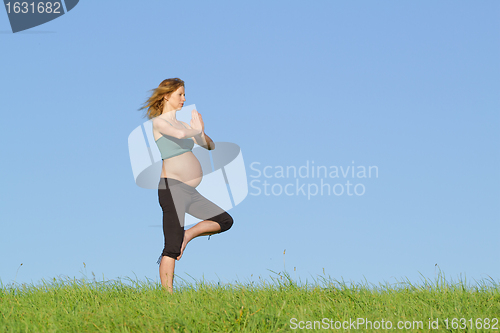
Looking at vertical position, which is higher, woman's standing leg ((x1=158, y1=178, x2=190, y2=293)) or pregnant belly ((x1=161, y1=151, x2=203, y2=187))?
pregnant belly ((x1=161, y1=151, x2=203, y2=187))

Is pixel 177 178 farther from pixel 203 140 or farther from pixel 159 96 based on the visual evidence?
pixel 159 96

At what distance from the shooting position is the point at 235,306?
4.49 metres

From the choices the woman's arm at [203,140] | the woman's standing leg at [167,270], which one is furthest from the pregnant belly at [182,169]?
the woman's standing leg at [167,270]

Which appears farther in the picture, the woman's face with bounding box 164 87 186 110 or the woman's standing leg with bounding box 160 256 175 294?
the woman's face with bounding box 164 87 186 110

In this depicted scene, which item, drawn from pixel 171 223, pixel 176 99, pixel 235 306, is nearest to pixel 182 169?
pixel 171 223

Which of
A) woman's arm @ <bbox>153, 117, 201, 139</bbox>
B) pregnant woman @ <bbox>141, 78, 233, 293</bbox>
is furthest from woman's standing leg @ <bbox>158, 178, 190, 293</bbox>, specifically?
woman's arm @ <bbox>153, 117, 201, 139</bbox>

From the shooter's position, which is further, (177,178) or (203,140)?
(203,140)

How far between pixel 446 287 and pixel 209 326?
3.23 metres

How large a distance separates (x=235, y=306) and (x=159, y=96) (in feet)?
9.87

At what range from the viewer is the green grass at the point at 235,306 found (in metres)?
4.31

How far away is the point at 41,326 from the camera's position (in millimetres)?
4516

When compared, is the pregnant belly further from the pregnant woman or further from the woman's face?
the woman's face

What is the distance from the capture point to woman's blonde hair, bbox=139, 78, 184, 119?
243 inches

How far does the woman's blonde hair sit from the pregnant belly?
72 centimetres
